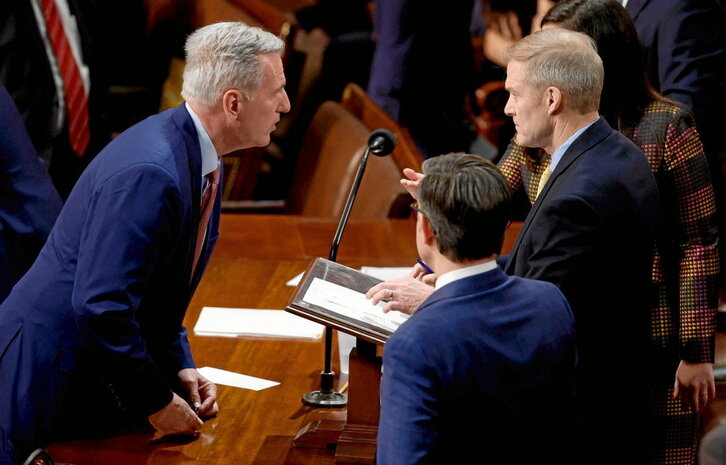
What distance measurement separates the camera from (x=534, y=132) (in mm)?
2113

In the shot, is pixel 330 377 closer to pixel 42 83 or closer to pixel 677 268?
pixel 677 268

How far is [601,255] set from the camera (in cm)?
195

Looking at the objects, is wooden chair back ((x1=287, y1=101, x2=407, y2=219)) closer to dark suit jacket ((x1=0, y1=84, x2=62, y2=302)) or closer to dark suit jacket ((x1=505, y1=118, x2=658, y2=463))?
dark suit jacket ((x1=0, y1=84, x2=62, y2=302))

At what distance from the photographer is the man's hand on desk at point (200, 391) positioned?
2258mm

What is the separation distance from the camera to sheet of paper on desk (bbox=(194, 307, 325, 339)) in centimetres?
270

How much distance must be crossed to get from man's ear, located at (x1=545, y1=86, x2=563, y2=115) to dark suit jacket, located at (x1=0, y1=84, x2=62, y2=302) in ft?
4.55

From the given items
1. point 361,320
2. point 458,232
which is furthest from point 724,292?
point 458,232

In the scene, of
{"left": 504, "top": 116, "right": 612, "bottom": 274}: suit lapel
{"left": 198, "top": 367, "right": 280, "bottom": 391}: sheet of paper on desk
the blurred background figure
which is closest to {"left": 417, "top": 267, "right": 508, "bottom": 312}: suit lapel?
{"left": 504, "top": 116, "right": 612, "bottom": 274}: suit lapel

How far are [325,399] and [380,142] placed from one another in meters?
0.59

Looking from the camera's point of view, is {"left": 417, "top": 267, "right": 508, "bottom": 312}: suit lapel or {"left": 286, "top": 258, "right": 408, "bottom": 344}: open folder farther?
{"left": 286, "top": 258, "right": 408, "bottom": 344}: open folder

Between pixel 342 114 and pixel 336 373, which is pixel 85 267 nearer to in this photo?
pixel 336 373

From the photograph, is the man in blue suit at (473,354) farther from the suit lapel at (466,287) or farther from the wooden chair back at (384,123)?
the wooden chair back at (384,123)

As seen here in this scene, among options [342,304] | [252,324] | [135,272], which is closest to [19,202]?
[252,324]

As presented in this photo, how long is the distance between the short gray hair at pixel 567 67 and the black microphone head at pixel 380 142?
1.37 ft
